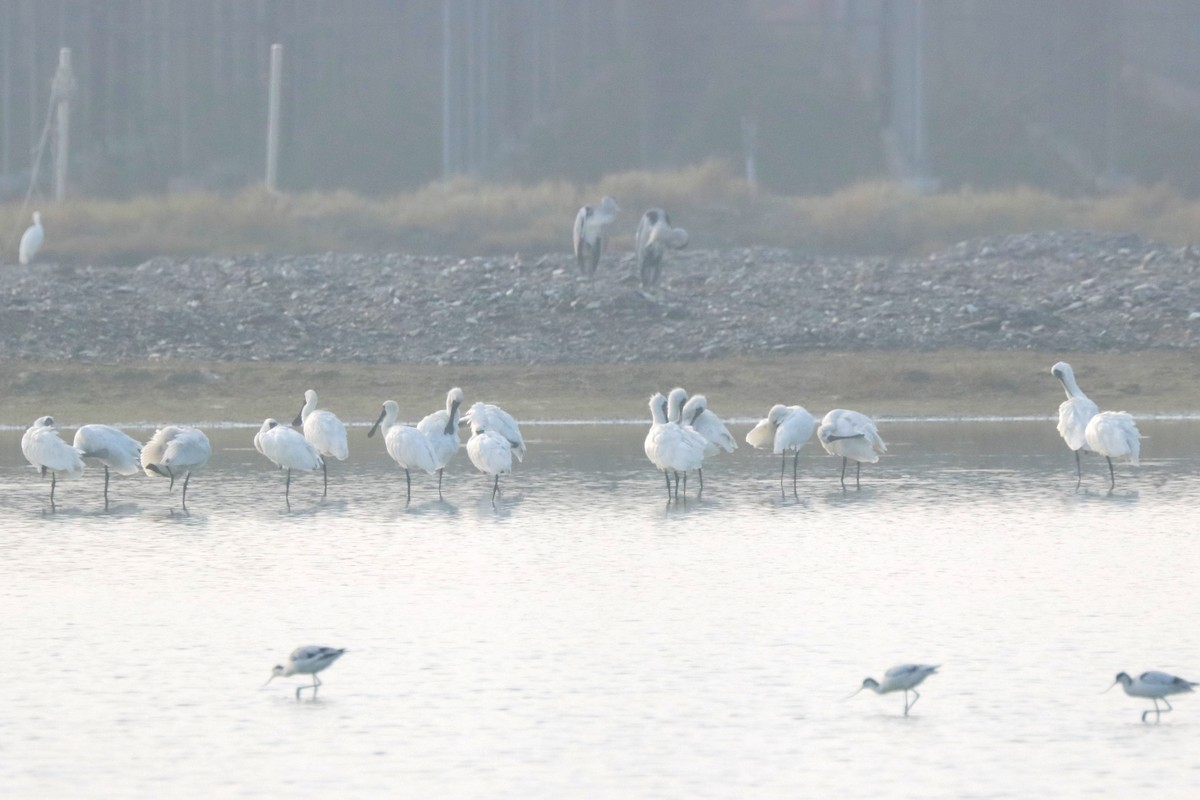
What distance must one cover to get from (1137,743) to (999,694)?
100cm

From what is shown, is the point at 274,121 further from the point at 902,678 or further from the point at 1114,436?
the point at 902,678

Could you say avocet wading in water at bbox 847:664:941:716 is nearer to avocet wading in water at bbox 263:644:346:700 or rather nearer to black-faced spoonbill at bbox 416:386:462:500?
avocet wading in water at bbox 263:644:346:700

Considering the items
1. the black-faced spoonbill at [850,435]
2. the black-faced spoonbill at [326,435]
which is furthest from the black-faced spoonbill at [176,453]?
the black-faced spoonbill at [850,435]

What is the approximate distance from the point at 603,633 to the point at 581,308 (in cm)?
1643

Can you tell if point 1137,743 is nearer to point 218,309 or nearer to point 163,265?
point 218,309

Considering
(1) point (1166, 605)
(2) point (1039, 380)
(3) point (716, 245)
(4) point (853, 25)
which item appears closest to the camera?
(1) point (1166, 605)

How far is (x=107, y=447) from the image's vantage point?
1703cm

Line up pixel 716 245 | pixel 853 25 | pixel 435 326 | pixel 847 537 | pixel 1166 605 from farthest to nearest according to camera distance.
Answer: pixel 853 25 < pixel 716 245 < pixel 435 326 < pixel 847 537 < pixel 1166 605

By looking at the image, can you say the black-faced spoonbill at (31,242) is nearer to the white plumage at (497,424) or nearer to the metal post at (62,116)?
the metal post at (62,116)

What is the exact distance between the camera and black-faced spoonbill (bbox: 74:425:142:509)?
55.7ft

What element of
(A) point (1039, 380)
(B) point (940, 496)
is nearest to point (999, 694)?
(B) point (940, 496)

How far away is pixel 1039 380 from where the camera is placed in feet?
83.0

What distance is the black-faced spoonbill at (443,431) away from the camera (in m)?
17.8

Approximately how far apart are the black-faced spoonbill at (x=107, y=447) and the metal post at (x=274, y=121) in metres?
19.7
